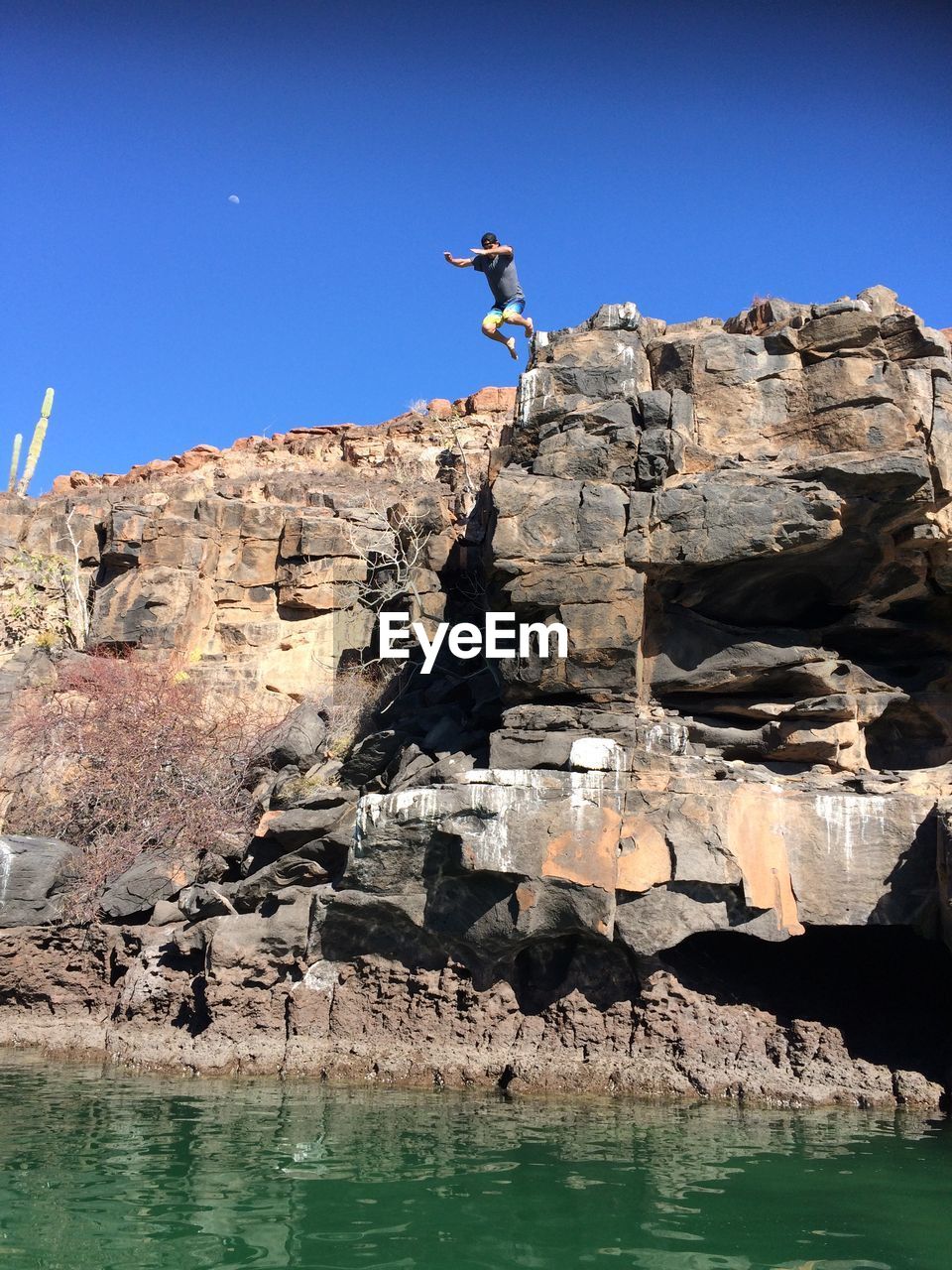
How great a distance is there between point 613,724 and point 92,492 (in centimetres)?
1956

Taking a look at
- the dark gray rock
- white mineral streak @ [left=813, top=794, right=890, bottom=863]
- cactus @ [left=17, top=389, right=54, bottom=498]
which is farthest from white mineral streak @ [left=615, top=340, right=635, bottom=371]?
cactus @ [left=17, top=389, right=54, bottom=498]

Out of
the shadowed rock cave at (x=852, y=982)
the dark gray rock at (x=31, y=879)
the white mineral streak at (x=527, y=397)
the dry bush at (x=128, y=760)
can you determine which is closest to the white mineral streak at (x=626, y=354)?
the white mineral streak at (x=527, y=397)

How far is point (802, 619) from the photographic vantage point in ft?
41.2

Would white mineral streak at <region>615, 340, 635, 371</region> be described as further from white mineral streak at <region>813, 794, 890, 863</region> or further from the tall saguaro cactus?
the tall saguaro cactus

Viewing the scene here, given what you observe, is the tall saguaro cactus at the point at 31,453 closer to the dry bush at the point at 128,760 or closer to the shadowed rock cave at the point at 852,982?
the dry bush at the point at 128,760

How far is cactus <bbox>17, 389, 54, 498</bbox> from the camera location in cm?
2798

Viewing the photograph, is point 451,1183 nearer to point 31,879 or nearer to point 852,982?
point 852,982

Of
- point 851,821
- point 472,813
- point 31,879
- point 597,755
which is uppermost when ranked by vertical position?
point 597,755

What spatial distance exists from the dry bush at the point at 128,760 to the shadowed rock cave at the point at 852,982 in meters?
6.81

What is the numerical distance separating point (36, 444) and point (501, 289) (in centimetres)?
1816

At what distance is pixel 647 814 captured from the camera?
10.4 metres

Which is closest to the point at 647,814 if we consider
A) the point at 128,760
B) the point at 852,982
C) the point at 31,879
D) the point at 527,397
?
the point at 852,982

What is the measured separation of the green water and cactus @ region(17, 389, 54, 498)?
2101 cm

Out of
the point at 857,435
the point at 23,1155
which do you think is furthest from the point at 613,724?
the point at 23,1155
